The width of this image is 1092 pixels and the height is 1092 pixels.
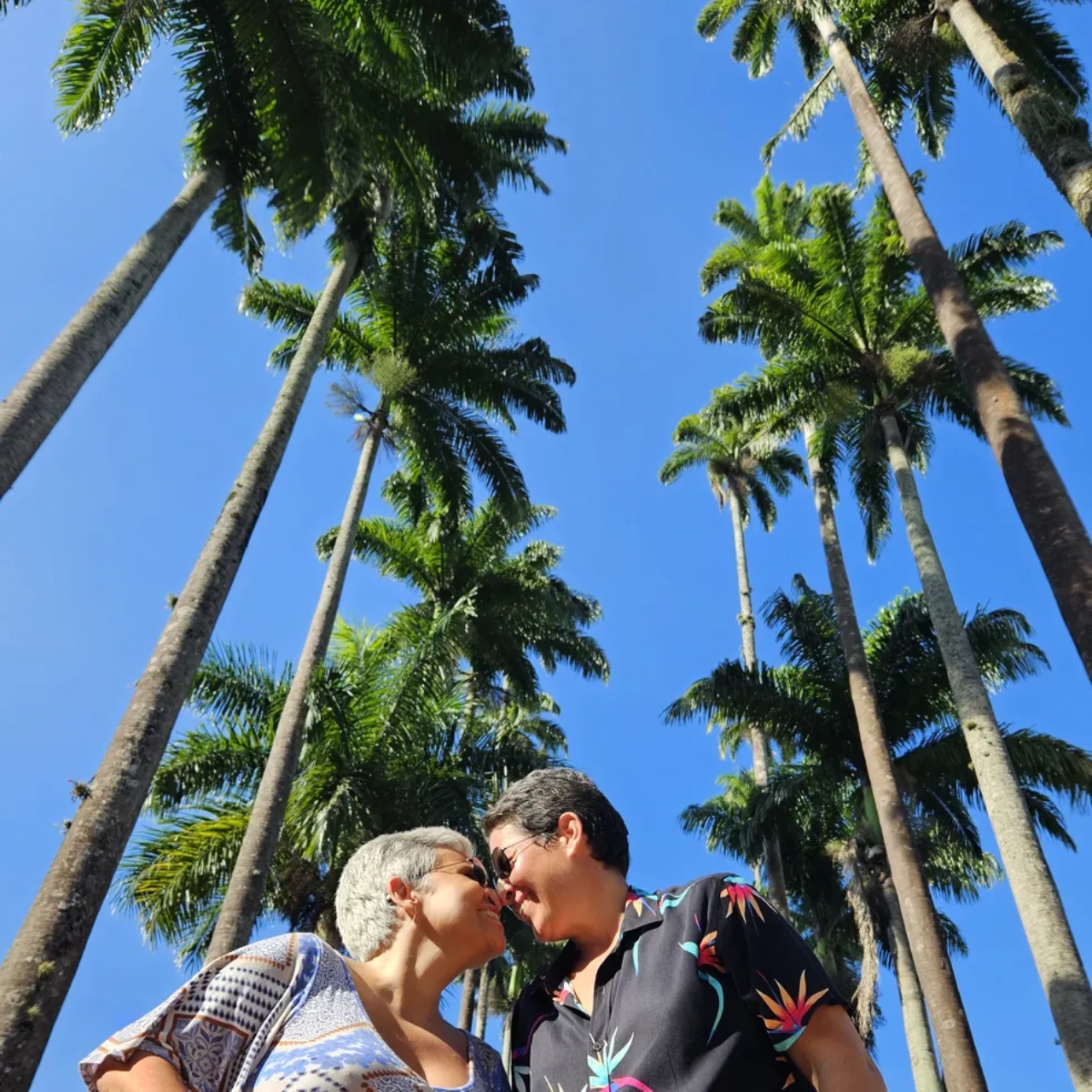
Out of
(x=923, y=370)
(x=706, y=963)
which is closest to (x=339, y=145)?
(x=706, y=963)

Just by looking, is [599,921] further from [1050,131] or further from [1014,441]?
[1050,131]

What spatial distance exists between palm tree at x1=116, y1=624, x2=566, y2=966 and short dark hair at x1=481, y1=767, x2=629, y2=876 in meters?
13.9

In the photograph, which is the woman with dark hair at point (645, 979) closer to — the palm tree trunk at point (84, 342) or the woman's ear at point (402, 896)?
the woman's ear at point (402, 896)

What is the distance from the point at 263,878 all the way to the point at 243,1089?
9.69 m

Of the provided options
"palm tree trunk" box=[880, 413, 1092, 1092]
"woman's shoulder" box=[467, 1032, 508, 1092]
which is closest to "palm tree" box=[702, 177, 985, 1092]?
"palm tree trunk" box=[880, 413, 1092, 1092]

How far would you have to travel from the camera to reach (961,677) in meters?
14.2

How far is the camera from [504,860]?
280 cm

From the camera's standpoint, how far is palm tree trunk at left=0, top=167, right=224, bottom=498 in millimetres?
7547

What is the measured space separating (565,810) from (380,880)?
57cm

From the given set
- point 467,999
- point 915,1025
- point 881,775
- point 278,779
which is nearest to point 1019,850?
point 881,775

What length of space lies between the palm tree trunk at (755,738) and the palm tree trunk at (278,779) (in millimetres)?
9975

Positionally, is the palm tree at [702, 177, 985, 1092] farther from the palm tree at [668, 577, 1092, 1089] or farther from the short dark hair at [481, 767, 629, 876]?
the short dark hair at [481, 767, 629, 876]

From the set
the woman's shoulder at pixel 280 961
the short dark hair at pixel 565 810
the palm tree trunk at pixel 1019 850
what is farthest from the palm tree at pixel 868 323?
the woman's shoulder at pixel 280 961

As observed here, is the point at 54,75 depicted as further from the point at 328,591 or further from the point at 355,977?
the point at 355,977
